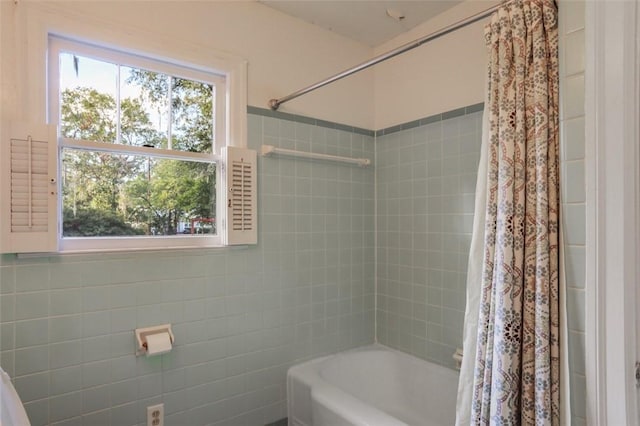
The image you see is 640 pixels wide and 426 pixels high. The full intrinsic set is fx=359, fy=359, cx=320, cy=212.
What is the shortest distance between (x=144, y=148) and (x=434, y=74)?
5.71ft

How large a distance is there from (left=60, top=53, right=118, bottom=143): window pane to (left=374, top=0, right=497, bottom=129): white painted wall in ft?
5.54

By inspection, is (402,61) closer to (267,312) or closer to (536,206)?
(536,206)

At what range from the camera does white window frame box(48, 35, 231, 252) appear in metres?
1.57

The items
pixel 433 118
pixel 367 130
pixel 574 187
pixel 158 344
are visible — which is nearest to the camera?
pixel 574 187

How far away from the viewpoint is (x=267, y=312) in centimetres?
208

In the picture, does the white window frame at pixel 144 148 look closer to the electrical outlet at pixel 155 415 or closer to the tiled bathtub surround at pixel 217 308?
the tiled bathtub surround at pixel 217 308

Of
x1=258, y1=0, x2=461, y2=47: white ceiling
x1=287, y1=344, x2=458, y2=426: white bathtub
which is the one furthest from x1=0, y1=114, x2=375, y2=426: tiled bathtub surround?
x1=258, y1=0, x2=461, y2=47: white ceiling

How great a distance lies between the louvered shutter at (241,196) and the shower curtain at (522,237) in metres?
1.20

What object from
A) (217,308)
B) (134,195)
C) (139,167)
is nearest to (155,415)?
(217,308)

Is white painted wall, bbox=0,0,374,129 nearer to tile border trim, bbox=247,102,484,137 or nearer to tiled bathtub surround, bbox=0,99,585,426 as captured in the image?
tile border trim, bbox=247,102,484,137

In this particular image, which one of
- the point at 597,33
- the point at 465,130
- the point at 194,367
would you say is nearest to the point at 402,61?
the point at 465,130

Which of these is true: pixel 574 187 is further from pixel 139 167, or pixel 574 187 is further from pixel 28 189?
pixel 28 189

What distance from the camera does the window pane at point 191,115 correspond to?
1888mm

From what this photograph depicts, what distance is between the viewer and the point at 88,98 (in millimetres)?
1661
